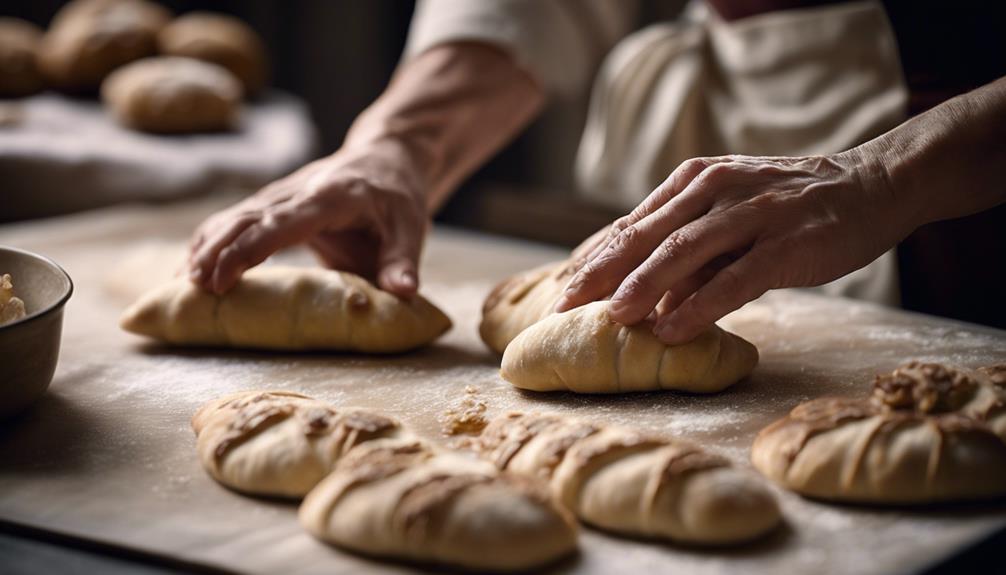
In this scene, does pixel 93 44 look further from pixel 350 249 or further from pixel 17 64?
pixel 350 249

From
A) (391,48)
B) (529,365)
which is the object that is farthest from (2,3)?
(529,365)


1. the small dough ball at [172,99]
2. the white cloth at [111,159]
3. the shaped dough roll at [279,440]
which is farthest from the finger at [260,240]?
the small dough ball at [172,99]

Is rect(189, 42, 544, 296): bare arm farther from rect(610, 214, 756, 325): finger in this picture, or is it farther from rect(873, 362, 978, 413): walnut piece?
rect(873, 362, 978, 413): walnut piece

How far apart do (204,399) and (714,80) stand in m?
1.64

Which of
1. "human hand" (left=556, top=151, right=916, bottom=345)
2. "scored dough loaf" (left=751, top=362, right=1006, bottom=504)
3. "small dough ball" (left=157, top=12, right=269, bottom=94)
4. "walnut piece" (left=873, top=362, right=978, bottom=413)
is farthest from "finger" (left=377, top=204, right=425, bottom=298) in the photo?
"small dough ball" (left=157, top=12, right=269, bottom=94)

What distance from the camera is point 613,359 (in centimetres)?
184

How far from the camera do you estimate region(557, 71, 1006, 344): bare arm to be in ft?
5.83

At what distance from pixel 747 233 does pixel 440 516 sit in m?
0.77

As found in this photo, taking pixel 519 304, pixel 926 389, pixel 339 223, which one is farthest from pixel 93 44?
pixel 926 389

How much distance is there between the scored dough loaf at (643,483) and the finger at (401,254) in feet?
2.42

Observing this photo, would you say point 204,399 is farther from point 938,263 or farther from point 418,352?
point 938,263

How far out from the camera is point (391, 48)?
6121mm

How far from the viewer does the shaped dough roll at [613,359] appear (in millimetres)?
1837

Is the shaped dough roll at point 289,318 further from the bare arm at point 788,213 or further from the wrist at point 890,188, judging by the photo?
the wrist at point 890,188
